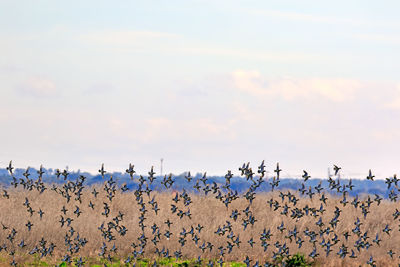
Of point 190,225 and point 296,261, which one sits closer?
point 296,261

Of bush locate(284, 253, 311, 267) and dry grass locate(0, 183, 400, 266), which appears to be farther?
dry grass locate(0, 183, 400, 266)

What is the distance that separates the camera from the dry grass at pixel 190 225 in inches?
876

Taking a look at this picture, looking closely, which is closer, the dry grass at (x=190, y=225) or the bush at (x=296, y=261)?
the bush at (x=296, y=261)

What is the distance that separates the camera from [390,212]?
98.1 feet

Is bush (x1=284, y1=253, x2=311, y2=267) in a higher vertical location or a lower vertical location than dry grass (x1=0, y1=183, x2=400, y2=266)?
lower

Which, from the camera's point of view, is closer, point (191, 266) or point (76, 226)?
point (191, 266)

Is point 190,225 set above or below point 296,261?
above

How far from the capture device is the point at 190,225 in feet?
84.6

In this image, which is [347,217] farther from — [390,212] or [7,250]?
[7,250]

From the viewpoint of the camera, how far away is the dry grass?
22250 millimetres

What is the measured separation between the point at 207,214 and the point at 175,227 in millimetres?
3049

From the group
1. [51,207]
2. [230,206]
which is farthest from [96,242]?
[230,206]

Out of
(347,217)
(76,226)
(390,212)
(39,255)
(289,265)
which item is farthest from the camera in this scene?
(390,212)

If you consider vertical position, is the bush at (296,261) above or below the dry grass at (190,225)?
below
